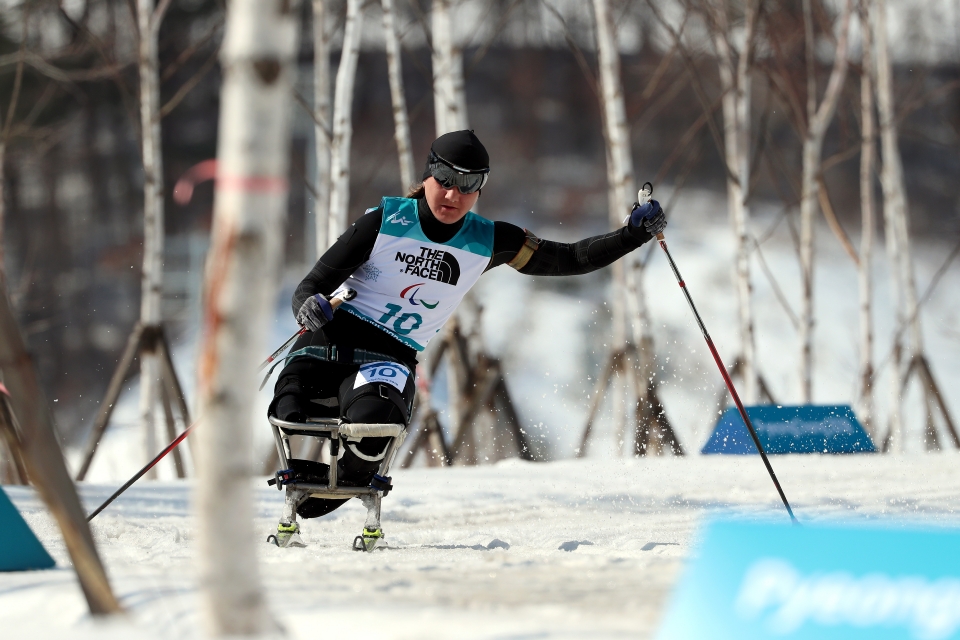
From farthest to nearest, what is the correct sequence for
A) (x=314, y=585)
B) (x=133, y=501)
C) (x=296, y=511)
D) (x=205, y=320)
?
(x=133, y=501), (x=296, y=511), (x=314, y=585), (x=205, y=320)

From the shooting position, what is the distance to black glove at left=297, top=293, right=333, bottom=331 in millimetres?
3990

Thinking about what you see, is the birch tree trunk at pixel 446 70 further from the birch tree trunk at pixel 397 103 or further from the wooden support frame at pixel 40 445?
the wooden support frame at pixel 40 445

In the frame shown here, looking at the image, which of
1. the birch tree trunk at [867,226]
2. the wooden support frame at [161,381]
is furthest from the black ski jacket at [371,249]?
the birch tree trunk at [867,226]

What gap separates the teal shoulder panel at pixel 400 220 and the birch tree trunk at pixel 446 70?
4242mm

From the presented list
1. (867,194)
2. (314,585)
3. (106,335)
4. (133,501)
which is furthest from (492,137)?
(314,585)

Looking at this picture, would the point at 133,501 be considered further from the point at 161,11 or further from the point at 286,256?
the point at 286,256

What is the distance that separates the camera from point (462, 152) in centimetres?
411

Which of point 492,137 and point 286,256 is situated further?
point 492,137

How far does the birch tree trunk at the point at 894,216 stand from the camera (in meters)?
10.8

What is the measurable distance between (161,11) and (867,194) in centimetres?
702

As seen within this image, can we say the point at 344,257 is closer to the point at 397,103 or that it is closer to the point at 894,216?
the point at 397,103

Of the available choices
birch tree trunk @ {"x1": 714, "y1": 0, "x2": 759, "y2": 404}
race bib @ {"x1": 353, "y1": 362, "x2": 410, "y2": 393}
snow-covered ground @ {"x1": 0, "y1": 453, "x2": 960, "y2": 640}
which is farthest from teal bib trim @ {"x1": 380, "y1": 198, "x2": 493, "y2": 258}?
birch tree trunk @ {"x1": 714, "y1": 0, "x2": 759, "y2": 404}

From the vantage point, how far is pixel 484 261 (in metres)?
4.38

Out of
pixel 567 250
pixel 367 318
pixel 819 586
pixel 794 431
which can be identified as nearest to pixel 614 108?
pixel 794 431
